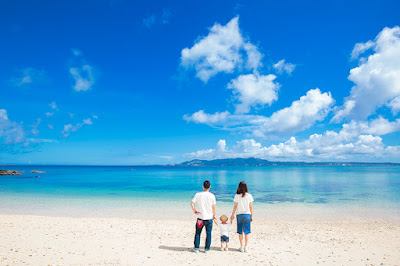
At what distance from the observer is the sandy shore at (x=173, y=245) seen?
26.8 ft

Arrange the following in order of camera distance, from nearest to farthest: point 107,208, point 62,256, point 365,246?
point 62,256 < point 365,246 < point 107,208

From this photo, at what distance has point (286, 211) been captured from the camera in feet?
65.4

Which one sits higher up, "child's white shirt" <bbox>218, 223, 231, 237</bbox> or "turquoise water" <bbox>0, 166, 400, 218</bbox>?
"child's white shirt" <bbox>218, 223, 231, 237</bbox>

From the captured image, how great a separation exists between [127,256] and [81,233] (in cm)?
452

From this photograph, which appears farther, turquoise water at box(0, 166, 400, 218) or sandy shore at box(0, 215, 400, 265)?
turquoise water at box(0, 166, 400, 218)

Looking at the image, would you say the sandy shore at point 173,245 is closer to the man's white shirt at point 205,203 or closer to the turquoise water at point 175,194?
the man's white shirt at point 205,203

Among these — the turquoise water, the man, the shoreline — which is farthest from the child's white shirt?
the turquoise water

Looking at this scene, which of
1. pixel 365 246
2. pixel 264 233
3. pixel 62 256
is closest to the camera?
pixel 62 256

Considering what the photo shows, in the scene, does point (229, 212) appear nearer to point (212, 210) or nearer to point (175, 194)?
point (212, 210)

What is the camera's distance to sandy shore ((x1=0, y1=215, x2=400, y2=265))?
816 cm

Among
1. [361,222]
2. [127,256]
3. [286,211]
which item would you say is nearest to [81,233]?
[127,256]

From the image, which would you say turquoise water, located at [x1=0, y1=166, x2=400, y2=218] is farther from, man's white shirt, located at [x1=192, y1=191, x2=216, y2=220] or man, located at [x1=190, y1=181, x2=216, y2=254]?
man's white shirt, located at [x1=192, y1=191, x2=216, y2=220]

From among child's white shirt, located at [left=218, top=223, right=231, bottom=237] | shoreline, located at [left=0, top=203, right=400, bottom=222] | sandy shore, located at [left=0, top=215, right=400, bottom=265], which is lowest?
shoreline, located at [left=0, top=203, right=400, bottom=222]

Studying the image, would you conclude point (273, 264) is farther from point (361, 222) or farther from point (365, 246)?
point (361, 222)
